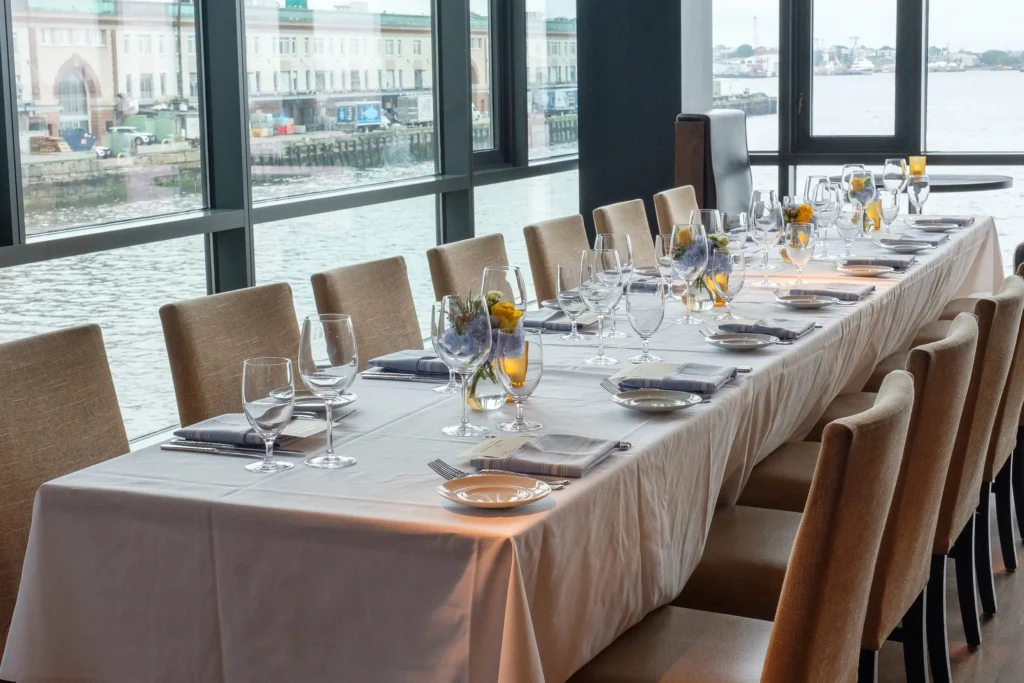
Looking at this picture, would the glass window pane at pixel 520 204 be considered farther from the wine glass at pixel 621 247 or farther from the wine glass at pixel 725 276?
the wine glass at pixel 621 247

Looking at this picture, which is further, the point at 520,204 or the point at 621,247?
the point at 520,204

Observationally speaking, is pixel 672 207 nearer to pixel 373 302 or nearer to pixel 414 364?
pixel 373 302

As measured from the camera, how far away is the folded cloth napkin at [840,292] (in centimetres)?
347

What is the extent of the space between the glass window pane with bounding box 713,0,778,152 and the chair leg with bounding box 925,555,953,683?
19.1ft

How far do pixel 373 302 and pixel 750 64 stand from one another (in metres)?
5.52

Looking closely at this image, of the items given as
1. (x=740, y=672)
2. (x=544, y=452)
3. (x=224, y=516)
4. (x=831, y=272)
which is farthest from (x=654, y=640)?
(x=831, y=272)

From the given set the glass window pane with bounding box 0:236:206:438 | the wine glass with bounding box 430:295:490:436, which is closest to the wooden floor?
the wine glass with bounding box 430:295:490:436

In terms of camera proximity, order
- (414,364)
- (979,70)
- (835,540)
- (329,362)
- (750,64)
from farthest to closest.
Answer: (750,64) < (979,70) < (414,364) < (329,362) < (835,540)

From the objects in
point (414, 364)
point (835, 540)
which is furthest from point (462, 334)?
point (835, 540)

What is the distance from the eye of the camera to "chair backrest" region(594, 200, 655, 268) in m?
4.71

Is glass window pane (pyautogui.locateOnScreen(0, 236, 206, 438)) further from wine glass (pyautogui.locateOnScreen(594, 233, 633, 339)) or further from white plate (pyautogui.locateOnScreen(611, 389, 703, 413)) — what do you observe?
white plate (pyautogui.locateOnScreen(611, 389, 703, 413))

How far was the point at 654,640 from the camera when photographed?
1.99m

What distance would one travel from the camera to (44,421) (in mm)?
2273

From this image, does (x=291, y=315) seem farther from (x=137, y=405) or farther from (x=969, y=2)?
(x=969, y=2)
